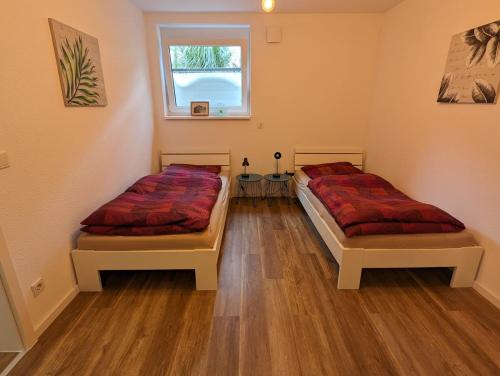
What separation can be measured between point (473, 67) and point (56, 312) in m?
3.40

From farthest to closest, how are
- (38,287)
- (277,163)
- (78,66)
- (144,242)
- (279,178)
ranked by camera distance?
(277,163) < (279,178) < (78,66) < (144,242) < (38,287)

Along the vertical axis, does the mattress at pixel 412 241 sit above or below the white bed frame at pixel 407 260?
above

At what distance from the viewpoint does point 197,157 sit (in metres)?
3.75

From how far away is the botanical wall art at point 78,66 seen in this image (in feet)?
5.82

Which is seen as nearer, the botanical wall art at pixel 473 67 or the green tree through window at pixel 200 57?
the botanical wall art at pixel 473 67

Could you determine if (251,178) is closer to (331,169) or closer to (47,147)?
(331,169)

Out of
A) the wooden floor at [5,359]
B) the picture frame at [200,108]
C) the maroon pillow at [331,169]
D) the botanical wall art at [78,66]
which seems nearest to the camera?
the wooden floor at [5,359]

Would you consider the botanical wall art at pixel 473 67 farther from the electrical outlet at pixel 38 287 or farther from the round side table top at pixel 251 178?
the electrical outlet at pixel 38 287

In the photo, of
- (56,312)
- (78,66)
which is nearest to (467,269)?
(56,312)

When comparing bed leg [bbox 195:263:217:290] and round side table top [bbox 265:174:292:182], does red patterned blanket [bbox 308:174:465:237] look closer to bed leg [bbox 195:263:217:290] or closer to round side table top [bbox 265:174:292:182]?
bed leg [bbox 195:263:217:290]

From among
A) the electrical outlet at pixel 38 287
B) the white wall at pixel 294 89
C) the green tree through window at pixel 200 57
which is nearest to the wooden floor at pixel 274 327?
the electrical outlet at pixel 38 287

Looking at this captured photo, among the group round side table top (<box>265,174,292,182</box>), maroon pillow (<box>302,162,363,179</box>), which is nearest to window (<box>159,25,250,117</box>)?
round side table top (<box>265,174,292,182</box>)

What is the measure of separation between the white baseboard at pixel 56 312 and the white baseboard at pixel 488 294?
2938 millimetres

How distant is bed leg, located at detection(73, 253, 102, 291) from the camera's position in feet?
6.18
